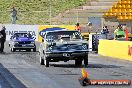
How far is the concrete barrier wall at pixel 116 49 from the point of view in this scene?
31938mm

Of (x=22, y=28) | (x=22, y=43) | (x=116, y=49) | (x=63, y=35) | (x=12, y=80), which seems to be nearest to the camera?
(x=12, y=80)

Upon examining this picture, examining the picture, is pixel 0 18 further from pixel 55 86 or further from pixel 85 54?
pixel 55 86

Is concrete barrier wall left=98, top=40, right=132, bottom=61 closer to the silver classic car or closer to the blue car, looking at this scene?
the blue car

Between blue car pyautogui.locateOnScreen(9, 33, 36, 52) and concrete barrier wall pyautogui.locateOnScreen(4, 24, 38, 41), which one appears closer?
blue car pyautogui.locateOnScreen(9, 33, 36, 52)

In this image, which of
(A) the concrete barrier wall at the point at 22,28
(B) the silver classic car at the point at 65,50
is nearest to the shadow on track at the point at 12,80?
(B) the silver classic car at the point at 65,50

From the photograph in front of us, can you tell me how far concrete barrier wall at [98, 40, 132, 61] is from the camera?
31.9m

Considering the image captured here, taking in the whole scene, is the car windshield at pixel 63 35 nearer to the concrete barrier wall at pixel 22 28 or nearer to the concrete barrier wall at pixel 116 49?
the concrete barrier wall at pixel 116 49

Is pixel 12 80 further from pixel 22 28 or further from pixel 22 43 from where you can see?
pixel 22 28

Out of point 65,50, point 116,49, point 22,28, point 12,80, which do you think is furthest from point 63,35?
point 22,28

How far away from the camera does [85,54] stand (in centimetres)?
2505

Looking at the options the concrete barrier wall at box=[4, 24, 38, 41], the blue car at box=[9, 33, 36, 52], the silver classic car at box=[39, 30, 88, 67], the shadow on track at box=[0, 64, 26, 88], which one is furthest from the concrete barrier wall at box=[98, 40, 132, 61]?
the concrete barrier wall at box=[4, 24, 38, 41]

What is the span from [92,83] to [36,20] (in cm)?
4574

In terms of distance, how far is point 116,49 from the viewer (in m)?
34.2

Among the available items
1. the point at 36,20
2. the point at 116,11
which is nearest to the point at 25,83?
the point at 116,11
